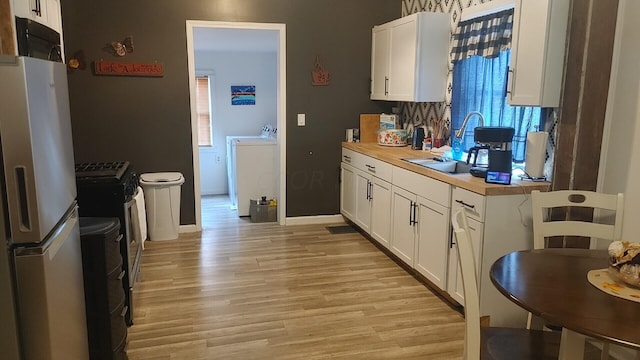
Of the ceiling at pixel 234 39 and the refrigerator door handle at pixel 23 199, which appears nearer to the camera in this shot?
the refrigerator door handle at pixel 23 199

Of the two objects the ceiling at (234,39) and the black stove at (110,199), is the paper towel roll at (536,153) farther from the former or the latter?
the ceiling at (234,39)

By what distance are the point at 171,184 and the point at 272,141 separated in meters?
1.54

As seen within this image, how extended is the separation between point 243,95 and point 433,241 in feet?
15.3

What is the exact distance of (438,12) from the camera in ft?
14.1

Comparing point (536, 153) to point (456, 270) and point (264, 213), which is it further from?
point (264, 213)

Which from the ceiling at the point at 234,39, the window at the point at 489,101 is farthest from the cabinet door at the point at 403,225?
the ceiling at the point at 234,39

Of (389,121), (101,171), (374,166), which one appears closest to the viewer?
(101,171)

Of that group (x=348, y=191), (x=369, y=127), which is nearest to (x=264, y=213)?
(x=348, y=191)

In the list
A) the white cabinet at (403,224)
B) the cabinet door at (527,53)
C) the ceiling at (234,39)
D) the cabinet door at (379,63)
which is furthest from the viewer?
the ceiling at (234,39)

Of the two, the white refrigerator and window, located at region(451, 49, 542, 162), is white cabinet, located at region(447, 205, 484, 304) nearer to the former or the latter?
window, located at region(451, 49, 542, 162)

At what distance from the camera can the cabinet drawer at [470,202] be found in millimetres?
2849

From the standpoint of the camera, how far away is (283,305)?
3.27 meters

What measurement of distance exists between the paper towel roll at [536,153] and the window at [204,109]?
203 inches

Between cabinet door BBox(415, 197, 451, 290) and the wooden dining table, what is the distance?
1168 millimetres
